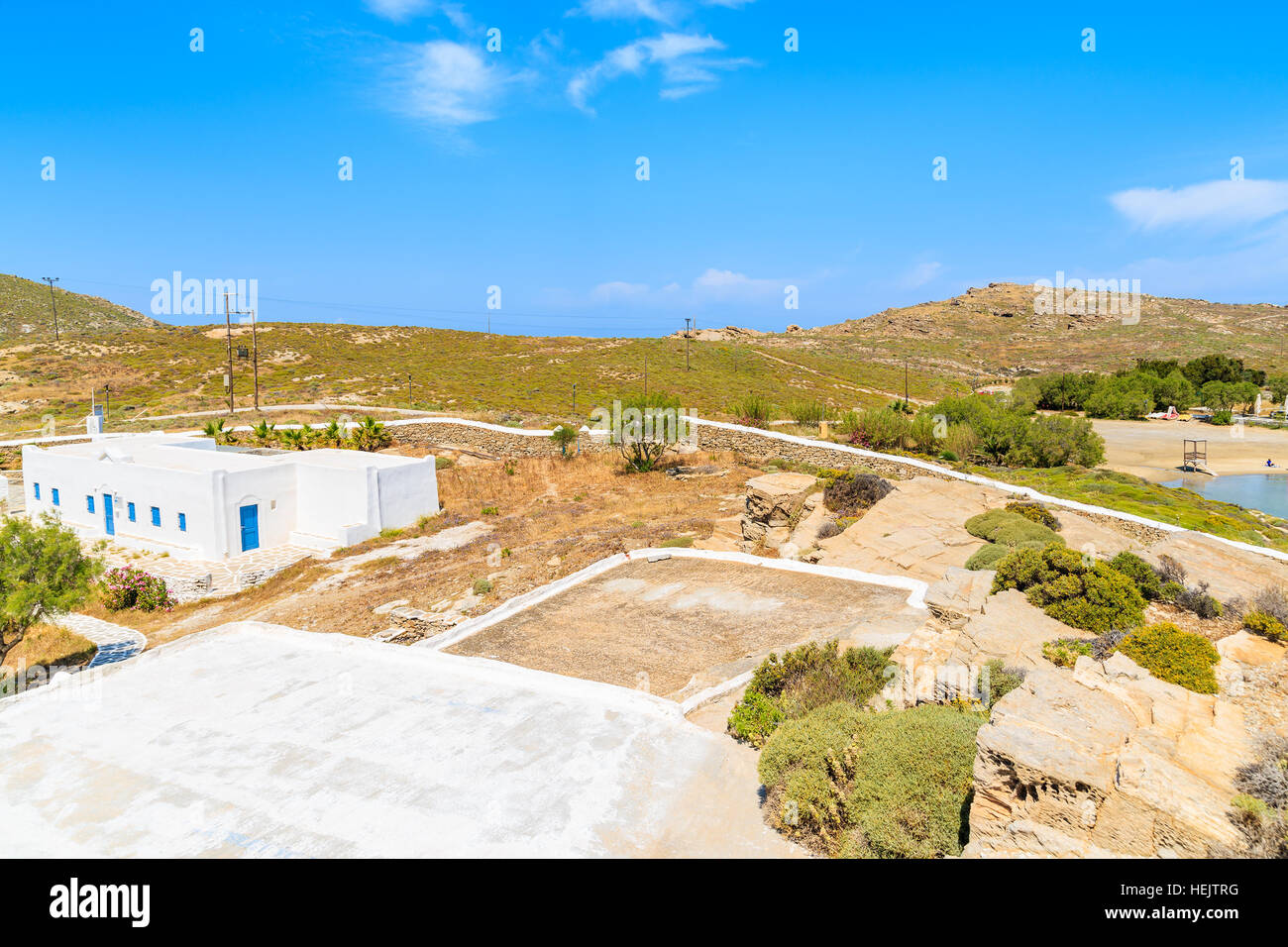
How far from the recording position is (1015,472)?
23984 mm

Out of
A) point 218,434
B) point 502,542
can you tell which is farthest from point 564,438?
point 218,434

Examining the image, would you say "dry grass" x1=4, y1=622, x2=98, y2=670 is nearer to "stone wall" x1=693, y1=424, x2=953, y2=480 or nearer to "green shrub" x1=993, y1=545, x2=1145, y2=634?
→ "green shrub" x1=993, y1=545, x2=1145, y2=634

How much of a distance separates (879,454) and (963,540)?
8203mm

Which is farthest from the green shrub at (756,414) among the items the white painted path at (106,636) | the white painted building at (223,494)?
the white painted path at (106,636)

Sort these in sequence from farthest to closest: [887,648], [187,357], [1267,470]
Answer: [187,357], [1267,470], [887,648]

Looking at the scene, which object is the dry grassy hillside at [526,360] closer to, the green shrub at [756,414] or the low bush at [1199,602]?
the green shrub at [756,414]

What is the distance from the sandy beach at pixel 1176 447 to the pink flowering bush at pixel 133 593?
37.3 meters

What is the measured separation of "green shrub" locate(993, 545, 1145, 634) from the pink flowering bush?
701 inches

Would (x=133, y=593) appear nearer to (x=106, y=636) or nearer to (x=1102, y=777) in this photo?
(x=106, y=636)

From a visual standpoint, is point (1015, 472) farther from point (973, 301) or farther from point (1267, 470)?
point (973, 301)

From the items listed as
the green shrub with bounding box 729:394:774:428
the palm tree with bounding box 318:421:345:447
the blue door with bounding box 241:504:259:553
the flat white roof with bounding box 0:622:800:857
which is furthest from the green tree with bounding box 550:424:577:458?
the flat white roof with bounding box 0:622:800:857

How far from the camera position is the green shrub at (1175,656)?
695 centimetres

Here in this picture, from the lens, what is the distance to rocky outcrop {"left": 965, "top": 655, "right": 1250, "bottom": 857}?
13.2 ft
